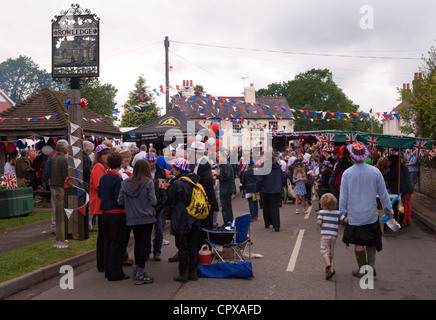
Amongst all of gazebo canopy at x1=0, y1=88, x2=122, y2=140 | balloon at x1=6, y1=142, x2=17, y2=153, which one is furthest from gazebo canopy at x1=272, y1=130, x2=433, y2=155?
balloon at x1=6, y1=142, x2=17, y2=153

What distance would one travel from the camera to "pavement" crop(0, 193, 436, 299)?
6.70m

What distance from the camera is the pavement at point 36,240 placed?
6695 mm

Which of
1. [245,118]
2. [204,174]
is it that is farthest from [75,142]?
[245,118]

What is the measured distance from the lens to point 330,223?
7.20 m

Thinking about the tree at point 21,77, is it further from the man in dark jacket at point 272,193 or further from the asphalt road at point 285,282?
the asphalt road at point 285,282

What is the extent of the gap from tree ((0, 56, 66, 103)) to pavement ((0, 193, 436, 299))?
98924 mm

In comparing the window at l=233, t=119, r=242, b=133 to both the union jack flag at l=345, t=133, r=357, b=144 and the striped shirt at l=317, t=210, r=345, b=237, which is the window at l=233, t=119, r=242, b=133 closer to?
the union jack flag at l=345, t=133, r=357, b=144

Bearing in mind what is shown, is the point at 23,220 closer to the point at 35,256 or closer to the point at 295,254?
the point at 35,256

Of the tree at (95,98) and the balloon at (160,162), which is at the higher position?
the tree at (95,98)

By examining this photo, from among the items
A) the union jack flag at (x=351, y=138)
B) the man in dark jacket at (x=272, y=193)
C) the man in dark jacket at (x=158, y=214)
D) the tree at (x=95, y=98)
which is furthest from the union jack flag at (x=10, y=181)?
the tree at (x=95, y=98)

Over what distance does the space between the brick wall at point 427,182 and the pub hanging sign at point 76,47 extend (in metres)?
15.0

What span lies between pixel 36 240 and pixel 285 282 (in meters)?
5.99

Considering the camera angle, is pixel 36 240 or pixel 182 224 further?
pixel 36 240
